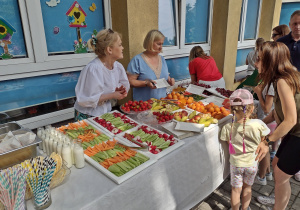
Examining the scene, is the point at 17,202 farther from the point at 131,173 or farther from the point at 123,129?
the point at 123,129

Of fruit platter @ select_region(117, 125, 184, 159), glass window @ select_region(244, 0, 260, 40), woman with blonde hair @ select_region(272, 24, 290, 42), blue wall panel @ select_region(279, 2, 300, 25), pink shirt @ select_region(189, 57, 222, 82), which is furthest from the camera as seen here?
blue wall panel @ select_region(279, 2, 300, 25)

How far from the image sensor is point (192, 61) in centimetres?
398

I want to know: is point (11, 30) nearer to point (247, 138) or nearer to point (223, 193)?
point (247, 138)

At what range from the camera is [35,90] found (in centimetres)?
310

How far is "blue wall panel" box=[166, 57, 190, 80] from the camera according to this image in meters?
5.07

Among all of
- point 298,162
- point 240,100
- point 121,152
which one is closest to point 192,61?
point 240,100

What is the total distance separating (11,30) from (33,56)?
397mm

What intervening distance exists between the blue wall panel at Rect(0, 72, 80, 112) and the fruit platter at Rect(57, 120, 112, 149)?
4.91 ft

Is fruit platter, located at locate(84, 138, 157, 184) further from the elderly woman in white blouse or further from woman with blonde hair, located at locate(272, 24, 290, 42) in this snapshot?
woman with blonde hair, located at locate(272, 24, 290, 42)

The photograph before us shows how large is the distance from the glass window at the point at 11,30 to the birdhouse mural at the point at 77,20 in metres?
0.69

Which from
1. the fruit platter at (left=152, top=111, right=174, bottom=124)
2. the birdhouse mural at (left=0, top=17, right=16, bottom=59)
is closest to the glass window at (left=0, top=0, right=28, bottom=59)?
the birdhouse mural at (left=0, top=17, right=16, bottom=59)

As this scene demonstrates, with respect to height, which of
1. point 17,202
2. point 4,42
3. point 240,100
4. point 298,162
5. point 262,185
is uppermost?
point 4,42

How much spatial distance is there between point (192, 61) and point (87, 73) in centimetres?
238

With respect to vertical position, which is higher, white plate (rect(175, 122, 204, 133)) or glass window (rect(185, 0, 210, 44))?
glass window (rect(185, 0, 210, 44))
